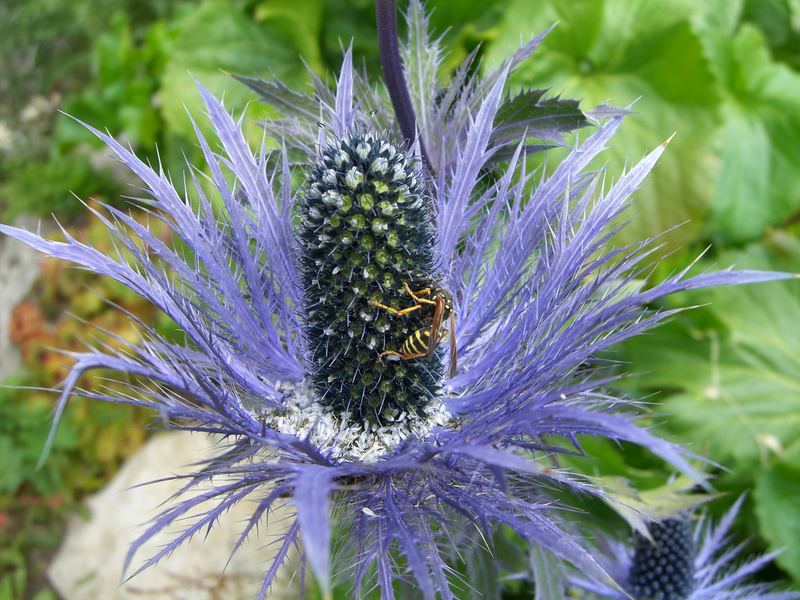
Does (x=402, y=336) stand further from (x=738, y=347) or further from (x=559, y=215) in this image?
(x=738, y=347)

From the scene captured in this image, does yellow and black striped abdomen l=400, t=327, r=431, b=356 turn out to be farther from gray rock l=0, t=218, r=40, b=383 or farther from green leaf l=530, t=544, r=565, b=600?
gray rock l=0, t=218, r=40, b=383

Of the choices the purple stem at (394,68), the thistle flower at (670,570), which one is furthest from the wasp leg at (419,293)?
the thistle flower at (670,570)

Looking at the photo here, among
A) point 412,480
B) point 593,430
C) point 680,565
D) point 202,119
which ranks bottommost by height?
point 680,565

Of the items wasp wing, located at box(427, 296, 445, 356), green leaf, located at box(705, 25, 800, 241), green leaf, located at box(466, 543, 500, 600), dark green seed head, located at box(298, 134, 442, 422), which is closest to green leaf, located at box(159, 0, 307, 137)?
green leaf, located at box(705, 25, 800, 241)

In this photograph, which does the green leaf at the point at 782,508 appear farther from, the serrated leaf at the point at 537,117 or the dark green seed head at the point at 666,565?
the serrated leaf at the point at 537,117

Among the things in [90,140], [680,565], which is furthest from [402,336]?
[90,140]

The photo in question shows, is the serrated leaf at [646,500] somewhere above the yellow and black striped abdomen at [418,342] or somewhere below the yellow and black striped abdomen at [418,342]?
below

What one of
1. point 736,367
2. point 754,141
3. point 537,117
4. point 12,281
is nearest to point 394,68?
point 537,117

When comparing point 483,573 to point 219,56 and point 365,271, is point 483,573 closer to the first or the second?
point 365,271
